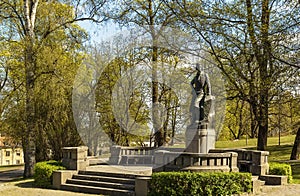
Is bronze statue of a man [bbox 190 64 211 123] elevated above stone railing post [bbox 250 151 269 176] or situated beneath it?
elevated above

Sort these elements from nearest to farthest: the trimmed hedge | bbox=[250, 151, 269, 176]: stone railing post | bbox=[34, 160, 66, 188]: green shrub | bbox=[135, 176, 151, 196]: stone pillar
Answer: the trimmed hedge → bbox=[135, 176, 151, 196]: stone pillar → bbox=[250, 151, 269, 176]: stone railing post → bbox=[34, 160, 66, 188]: green shrub

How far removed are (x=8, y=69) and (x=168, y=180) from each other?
22.0 meters

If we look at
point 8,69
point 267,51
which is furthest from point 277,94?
point 8,69

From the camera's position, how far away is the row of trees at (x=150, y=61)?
1692 cm

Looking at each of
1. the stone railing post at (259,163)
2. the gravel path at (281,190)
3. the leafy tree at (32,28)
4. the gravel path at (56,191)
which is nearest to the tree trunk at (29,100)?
the leafy tree at (32,28)

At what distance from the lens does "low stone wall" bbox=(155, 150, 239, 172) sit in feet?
36.6

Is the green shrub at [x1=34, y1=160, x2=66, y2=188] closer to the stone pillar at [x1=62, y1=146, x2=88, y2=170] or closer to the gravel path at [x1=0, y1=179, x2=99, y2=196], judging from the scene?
the gravel path at [x1=0, y1=179, x2=99, y2=196]

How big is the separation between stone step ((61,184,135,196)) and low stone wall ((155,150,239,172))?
149 cm

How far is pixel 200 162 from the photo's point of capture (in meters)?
11.2

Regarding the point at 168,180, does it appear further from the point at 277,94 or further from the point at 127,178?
the point at 277,94

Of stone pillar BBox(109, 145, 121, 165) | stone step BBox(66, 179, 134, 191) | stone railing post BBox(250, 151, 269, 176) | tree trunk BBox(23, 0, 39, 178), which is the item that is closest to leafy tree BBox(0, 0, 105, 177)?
tree trunk BBox(23, 0, 39, 178)

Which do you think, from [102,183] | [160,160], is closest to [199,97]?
[160,160]

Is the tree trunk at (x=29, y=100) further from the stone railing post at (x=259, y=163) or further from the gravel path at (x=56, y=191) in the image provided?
the stone railing post at (x=259, y=163)

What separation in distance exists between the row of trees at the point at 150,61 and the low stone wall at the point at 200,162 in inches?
241
